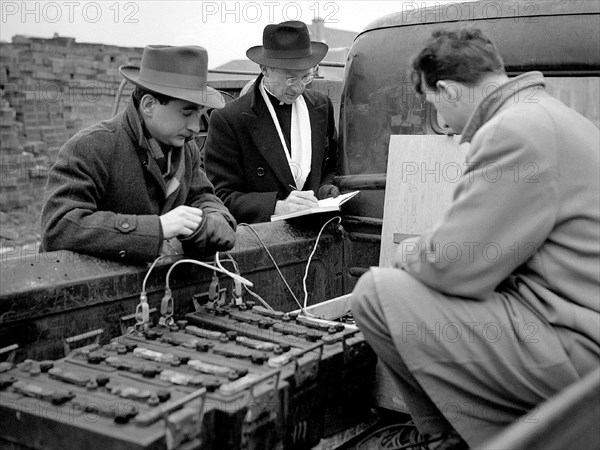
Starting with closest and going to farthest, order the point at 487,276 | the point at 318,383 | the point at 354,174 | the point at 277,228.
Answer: the point at 487,276
the point at 318,383
the point at 277,228
the point at 354,174

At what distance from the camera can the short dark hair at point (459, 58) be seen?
239cm

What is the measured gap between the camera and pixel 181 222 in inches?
110

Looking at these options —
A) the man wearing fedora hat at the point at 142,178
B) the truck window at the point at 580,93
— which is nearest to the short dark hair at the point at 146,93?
the man wearing fedora hat at the point at 142,178

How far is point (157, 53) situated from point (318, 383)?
4.66 ft

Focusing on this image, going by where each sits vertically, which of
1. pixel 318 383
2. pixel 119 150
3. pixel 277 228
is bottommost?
pixel 318 383

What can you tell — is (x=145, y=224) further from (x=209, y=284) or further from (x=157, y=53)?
(x=157, y=53)

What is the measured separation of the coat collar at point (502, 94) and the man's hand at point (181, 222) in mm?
1042

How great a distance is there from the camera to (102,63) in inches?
513

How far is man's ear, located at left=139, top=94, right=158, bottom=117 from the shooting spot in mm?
3018

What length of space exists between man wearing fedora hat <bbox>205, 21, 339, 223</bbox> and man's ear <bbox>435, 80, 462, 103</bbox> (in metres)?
1.36

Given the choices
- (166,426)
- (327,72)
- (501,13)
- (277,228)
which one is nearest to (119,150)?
(277,228)

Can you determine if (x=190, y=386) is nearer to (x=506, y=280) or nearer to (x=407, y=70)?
(x=506, y=280)

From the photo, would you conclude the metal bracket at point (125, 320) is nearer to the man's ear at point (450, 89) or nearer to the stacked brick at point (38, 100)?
the man's ear at point (450, 89)

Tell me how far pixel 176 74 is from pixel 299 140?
1.08 meters
